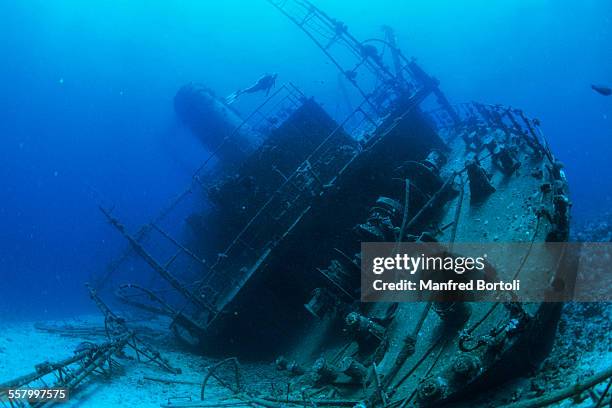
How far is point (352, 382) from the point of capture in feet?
18.5

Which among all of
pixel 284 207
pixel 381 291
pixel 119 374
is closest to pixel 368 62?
pixel 284 207

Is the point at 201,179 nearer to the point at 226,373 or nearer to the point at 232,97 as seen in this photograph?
the point at 232,97

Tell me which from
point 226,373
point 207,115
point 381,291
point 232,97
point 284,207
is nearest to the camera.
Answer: point 381,291

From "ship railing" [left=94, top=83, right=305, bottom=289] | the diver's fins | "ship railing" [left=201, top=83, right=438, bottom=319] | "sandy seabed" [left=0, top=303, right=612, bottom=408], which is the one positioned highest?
the diver's fins

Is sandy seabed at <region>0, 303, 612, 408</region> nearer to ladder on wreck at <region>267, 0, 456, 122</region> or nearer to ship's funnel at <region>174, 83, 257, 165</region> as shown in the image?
ladder on wreck at <region>267, 0, 456, 122</region>

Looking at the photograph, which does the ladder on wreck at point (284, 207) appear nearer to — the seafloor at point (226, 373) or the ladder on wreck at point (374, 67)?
the ladder on wreck at point (374, 67)

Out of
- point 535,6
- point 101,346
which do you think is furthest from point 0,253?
point 535,6

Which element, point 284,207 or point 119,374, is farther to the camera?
point 284,207

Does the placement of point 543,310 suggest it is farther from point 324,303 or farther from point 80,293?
point 80,293

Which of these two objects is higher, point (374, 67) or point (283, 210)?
point (374, 67)

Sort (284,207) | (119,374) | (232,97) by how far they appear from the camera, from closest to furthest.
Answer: (119,374) < (284,207) < (232,97)

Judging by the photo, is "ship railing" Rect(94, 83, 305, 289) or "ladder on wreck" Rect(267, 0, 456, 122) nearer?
"ship railing" Rect(94, 83, 305, 289)

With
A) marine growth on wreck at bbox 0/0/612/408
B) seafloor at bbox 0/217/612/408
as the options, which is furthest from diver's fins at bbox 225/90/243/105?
seafloor at bbox 0/217/612/408

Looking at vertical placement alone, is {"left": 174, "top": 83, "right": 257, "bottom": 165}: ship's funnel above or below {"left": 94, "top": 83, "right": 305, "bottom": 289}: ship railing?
above
